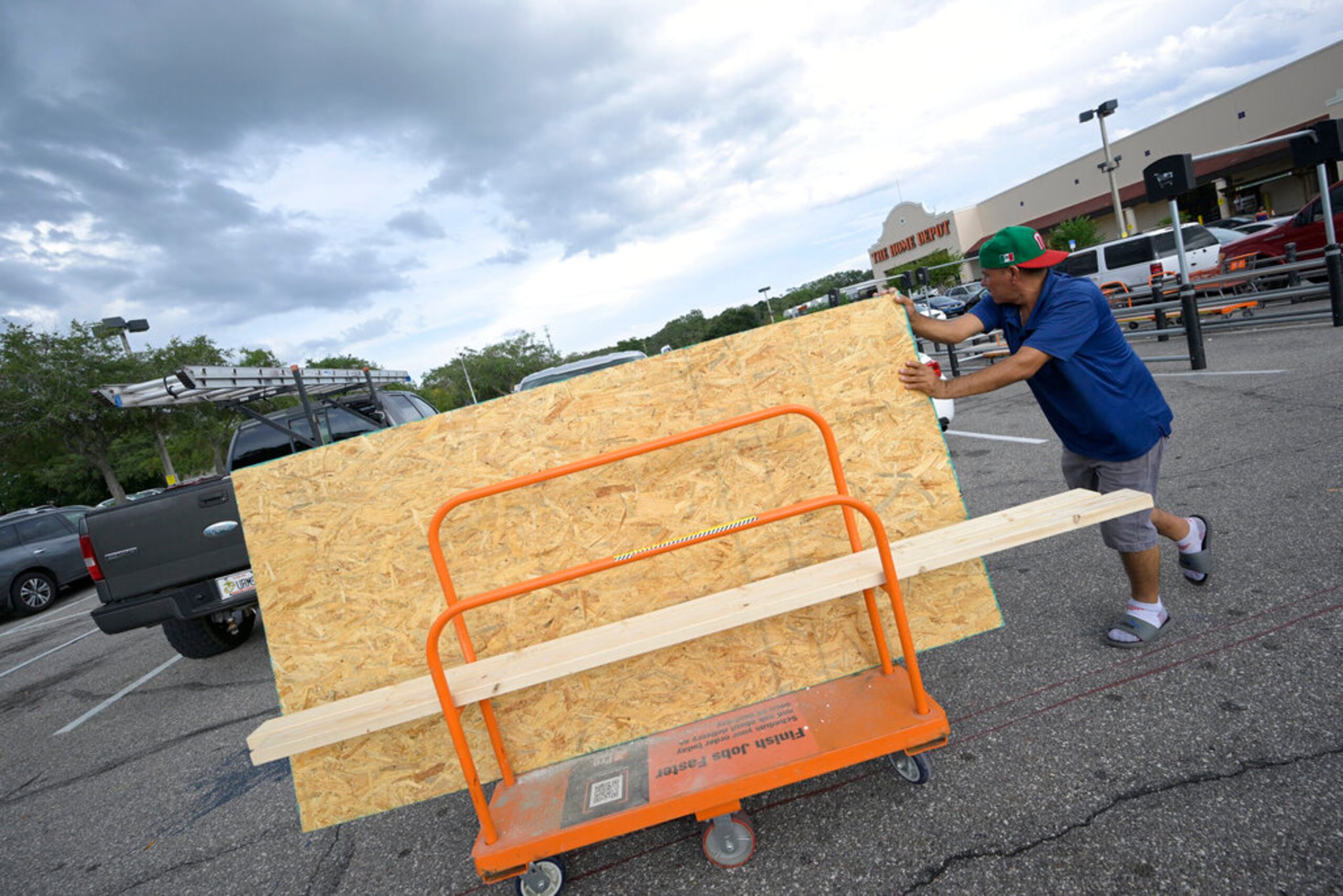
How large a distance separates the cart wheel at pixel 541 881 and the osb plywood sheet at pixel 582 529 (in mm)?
458

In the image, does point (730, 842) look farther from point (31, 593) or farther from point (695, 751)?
point (31, 593)

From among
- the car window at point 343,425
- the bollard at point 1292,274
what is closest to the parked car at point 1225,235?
the bollard at point 1292,274

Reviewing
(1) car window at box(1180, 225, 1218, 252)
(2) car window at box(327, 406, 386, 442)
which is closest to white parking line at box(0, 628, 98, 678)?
(2) car window at box(327, 406, 386, 442)

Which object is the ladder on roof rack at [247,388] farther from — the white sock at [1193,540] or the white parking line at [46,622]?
the white parking line at [46,622]

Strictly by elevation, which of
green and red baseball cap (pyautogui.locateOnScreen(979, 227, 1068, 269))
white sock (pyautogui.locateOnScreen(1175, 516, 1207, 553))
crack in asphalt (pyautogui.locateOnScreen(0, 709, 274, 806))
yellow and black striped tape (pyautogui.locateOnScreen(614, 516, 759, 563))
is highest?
green and red baseball cap (pyautogui.locateOnScreen(979, 227, 1068, 269))

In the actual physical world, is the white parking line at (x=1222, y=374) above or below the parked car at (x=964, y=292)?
below

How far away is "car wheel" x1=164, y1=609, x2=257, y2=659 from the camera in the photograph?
224 inches

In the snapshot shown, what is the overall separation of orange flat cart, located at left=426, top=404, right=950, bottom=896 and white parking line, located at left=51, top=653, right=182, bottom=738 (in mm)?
5017

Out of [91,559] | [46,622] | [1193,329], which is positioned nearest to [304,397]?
[91,559]

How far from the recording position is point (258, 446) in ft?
21.0

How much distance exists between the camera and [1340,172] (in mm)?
25297

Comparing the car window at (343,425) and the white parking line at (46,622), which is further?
the white parking line at (46,622)

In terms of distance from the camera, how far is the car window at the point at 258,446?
6383 mm

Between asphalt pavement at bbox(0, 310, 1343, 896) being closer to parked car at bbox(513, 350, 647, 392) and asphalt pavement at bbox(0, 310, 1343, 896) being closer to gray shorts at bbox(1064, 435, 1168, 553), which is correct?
gray shorts at bbox(1064, 435, 1168, 553)
